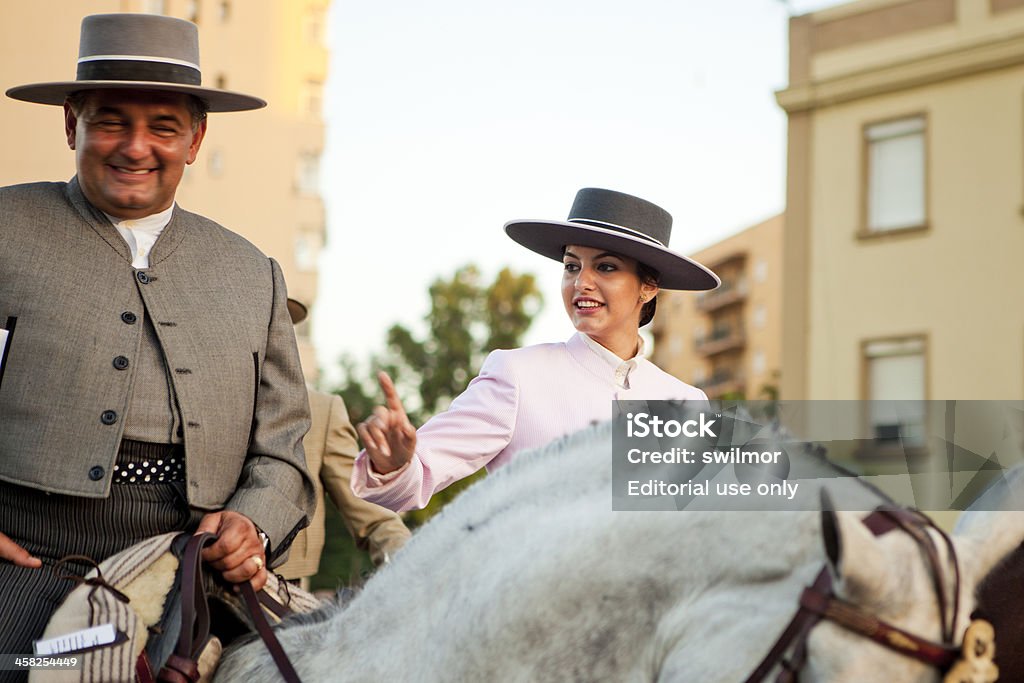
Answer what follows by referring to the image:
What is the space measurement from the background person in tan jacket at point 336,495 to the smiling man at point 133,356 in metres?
2.58

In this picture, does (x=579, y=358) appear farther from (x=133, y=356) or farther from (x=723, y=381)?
(x=723, y=381)

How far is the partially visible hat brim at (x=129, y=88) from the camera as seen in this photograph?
2975 millimetres

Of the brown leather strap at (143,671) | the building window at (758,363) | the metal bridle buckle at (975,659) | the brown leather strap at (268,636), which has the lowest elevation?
the brown leather strap at (143,671)

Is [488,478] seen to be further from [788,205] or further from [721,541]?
[788,205]

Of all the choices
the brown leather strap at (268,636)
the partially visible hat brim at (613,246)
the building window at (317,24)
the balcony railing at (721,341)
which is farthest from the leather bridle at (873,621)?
the balcony railing at (721,341)

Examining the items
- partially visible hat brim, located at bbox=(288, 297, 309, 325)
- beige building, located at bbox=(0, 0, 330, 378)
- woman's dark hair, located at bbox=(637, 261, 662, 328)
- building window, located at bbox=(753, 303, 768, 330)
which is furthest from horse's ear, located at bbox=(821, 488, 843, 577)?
building window, located at bbox=(753, 303, 768, 330)

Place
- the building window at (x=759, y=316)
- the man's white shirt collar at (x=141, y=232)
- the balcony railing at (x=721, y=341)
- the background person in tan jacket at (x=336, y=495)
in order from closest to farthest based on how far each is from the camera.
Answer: the man's white shirt collar at (x=141, y=232) → the background person in tan jacket at (x=336, y=495) → the building window at (x=759, y=316) → the balcony railing at (x=721, y=341)

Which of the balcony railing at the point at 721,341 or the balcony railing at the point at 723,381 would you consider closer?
the balcony railing at the point at 723,381

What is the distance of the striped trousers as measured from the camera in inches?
110

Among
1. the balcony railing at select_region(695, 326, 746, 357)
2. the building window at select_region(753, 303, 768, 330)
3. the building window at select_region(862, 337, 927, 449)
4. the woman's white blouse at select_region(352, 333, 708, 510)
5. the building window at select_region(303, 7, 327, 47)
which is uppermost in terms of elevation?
the building window at select_region(303, 7, 327, 47)

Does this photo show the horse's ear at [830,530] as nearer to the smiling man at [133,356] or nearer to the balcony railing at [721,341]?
the smiling man at [133,356]

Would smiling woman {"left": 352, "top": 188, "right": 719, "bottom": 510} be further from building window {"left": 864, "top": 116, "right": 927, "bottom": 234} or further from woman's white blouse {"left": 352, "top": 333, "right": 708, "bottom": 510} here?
building window {"left": 864, "top": 116, "right": 927, "bottom": 234}

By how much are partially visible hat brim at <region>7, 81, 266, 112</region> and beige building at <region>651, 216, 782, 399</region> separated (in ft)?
174

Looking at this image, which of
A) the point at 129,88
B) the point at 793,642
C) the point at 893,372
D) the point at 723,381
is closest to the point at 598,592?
the point at 793,642
